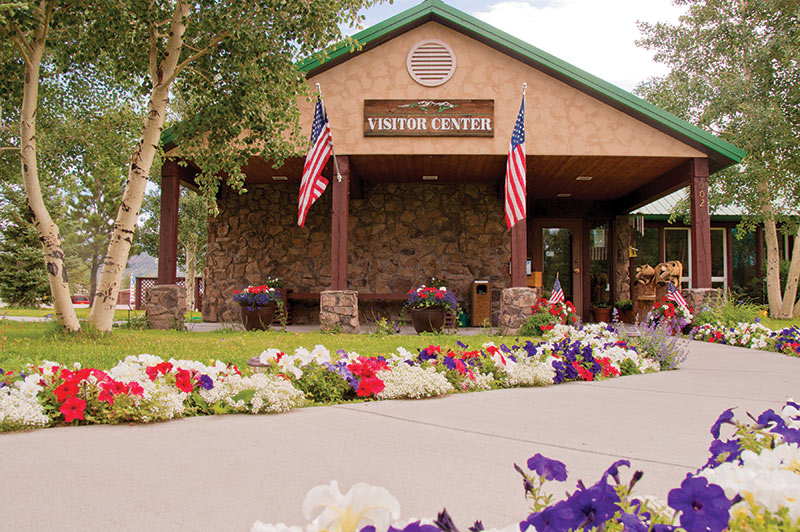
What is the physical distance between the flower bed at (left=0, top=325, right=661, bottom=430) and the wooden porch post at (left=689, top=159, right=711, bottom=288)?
4945 mm

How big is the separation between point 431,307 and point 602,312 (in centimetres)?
591

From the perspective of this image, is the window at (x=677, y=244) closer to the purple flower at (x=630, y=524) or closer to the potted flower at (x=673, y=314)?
the potted flower at (x=673, y=314)

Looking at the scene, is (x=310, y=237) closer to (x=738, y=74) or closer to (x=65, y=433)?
→ (x=65, y=433)

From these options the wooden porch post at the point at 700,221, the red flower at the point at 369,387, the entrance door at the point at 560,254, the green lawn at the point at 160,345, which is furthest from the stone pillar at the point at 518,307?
the red flower at the point at 369,387

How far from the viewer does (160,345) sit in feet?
21.6

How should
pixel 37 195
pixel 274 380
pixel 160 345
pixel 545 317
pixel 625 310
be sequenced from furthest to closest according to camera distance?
pixel 625 310
pixel 545 317
pixel 37 195
pixel 160 345
pixel 274 380

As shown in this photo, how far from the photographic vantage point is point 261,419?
339cm

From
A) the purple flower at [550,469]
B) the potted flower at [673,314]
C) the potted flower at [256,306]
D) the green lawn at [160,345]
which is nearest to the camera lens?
the purple flower at [550,469]

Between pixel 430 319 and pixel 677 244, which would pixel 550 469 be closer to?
pixel 430 319

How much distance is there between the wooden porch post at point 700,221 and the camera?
970cm

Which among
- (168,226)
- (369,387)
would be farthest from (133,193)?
(369,387)

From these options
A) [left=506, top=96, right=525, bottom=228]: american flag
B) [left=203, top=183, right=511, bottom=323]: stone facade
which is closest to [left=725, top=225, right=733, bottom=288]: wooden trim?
[left=203, top=183, right=511, bottom=323]: stone facade

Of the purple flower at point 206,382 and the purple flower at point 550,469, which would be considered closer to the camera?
the purple flower at point 550,469

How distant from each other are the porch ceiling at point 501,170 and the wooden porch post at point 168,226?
1.48m
